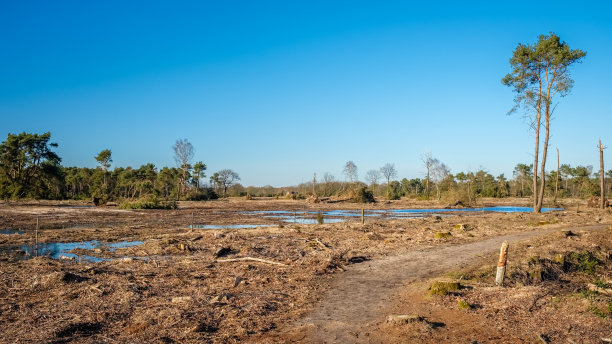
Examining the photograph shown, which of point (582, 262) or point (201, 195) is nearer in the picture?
point (582, 262)

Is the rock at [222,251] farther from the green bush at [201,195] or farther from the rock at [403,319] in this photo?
the green bush at [201,195]

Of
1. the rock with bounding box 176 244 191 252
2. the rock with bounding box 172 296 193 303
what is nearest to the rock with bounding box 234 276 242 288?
the rock with bounding box 172 296 193 303

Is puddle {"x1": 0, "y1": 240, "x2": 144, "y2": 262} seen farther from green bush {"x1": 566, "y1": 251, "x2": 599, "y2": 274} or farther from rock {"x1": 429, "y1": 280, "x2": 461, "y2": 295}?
green bush {"x1": 566, "y1": 251, "x2": 599, "y2": 274}

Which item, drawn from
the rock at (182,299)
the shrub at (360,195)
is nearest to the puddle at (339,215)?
the shrub at (360,195)

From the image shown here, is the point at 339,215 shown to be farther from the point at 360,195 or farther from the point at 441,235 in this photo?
the point at 360,195

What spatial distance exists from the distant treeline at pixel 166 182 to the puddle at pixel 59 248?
101 ft

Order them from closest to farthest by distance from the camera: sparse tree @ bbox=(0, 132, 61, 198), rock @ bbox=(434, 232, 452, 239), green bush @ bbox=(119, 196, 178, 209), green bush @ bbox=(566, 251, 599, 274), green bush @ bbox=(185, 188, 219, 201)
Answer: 1. green bush @ bbox=(566, 251, 599, 274)
2. rock @ bbox=(434, 232, 452, 239)
3. green bush @ bbox=(119, 196, 178, 209)
4. sparse tree @ bbox=(0, 132, 61, 198)
5. green bush @ bbox=(185, 188, 219, 201)

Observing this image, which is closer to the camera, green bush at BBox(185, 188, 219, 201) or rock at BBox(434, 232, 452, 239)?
rock at BBox(434, 232, 452, 239)

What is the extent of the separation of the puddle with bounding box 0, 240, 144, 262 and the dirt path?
9226 mm

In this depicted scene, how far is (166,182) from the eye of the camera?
70.9m

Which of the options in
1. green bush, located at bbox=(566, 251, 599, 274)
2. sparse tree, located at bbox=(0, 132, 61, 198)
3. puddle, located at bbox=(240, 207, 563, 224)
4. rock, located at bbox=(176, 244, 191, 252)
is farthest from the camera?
sparse tree, located at bbox=(0, 132, 61, 198)

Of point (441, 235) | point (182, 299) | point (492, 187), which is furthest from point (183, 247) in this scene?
point (492, 187)

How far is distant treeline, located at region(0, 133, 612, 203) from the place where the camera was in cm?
5503

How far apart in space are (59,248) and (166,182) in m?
56.0
